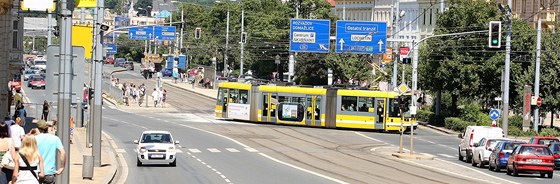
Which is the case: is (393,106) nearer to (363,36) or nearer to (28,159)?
(363,36)

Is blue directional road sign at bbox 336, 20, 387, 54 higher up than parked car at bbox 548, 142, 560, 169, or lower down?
higher up

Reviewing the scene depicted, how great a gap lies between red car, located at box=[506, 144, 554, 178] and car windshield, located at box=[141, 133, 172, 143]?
13.1m

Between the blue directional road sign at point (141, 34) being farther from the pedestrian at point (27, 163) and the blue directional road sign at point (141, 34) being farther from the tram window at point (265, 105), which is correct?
the pedestrian at point (27, 163)

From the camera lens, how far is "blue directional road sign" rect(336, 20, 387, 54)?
81.9 m

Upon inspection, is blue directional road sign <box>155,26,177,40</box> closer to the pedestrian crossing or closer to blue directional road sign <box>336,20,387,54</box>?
blue directional road sign <box>336,20,387,54</box>

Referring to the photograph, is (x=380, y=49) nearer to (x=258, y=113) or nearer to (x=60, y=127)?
(x=258, y=113)

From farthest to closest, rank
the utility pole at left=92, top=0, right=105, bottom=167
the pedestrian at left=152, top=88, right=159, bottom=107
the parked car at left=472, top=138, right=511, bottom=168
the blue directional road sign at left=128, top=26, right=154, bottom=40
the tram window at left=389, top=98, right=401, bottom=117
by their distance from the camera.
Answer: the blue directional road sign at left=128, top=26, right=154, bottom=40, the pedestrian at left=152, top=88, right=159, bottom=107, the tram window at left=389, top=98, right=401, bottom=117, the parked car at left=472, top=138, right=511, bottom=168, the utility pole at left=92, top=0, right=105, bottom=167

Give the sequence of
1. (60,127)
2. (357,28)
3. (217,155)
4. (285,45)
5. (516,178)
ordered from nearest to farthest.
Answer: (60,127), (516,178), (217,155), (357,28), (285,45)

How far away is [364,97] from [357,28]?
30.3 ft

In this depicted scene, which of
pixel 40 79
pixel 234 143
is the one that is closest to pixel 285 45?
pixel 40 79


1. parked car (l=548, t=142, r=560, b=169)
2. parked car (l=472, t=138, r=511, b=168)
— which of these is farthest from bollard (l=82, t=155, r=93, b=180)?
parked car (l=548, t=142, r=560, b=169)

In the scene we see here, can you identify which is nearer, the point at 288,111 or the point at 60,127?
the point at 60,127

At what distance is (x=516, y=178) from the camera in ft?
142

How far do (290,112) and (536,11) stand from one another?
139 feet
